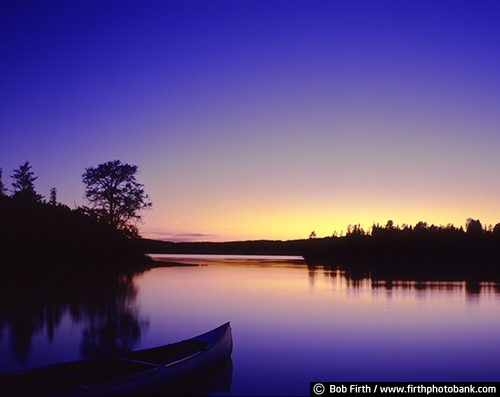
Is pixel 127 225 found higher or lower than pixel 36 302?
higher

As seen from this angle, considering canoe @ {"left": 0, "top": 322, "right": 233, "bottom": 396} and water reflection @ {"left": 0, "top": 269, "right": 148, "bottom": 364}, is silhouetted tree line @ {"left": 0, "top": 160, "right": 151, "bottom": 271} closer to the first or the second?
water reflection @ {"left": 0, "top": 269, "right": 148, "bottom": 364}

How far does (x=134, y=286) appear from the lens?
39.4 metres

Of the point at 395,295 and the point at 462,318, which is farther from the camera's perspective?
the point at 395,295

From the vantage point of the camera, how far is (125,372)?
39.9 feet

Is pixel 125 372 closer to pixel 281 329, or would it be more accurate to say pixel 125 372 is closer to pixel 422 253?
pixel 281 329

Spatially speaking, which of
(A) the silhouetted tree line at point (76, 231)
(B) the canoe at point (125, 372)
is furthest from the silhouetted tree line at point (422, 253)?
(B) the canoe at point (125, 372)

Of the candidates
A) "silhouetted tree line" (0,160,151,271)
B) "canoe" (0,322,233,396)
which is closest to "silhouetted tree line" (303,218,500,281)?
"silhouetted tree line" (0,160,151,271)

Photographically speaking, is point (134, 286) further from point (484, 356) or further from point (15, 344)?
point (484, 356)

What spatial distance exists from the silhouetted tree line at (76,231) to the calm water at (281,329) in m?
9.21

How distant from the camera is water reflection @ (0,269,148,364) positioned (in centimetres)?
Answer: 1816

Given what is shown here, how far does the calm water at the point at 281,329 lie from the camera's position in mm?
15086

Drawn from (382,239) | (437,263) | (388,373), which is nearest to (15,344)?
(388,373)

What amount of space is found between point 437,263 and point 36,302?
78979 millimetres

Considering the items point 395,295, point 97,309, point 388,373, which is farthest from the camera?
point 395,295
